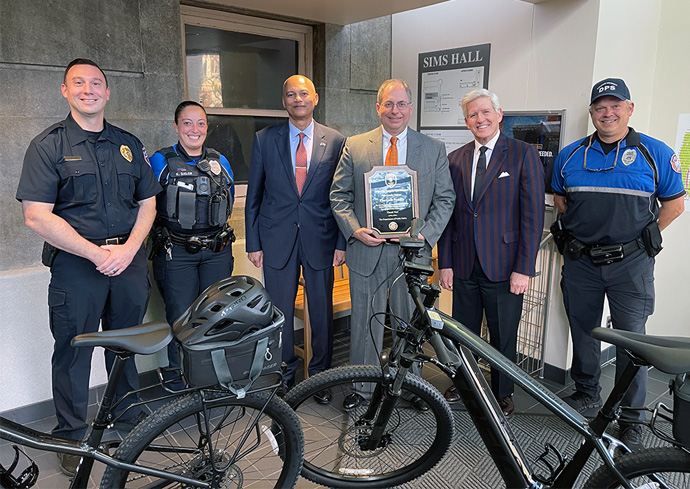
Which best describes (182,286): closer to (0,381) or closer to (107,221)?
→ (107,221)

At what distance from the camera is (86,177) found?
232 centimetres

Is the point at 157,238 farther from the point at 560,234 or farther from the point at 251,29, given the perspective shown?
the point at 560,234

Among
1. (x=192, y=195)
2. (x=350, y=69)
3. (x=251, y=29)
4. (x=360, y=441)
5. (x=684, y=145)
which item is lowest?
(x=360, y=441)

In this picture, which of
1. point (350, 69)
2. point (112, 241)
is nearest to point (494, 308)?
point (112, 241)

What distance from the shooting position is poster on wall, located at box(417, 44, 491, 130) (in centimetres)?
360

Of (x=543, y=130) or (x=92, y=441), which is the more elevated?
(x=543, y=130)

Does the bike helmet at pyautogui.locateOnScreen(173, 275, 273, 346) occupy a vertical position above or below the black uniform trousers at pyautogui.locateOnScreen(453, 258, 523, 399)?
above

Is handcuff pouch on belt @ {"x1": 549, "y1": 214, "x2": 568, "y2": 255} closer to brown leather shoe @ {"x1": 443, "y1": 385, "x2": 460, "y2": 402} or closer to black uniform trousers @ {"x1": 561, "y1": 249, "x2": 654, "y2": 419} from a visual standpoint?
black uniform trousers @ {"x1": 561, "y1": 249, "x2": 654, "y2": 419}

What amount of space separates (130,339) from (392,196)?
4.84 feet

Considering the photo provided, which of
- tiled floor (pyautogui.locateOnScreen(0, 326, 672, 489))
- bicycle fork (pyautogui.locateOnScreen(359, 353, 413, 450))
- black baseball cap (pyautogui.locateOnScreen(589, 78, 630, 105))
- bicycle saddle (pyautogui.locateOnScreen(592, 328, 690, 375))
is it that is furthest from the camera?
black baseball cap (pyautogui.locateOnScreen(589, 78, 630, 105))

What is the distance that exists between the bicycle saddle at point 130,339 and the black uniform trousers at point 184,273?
1141 millimetres

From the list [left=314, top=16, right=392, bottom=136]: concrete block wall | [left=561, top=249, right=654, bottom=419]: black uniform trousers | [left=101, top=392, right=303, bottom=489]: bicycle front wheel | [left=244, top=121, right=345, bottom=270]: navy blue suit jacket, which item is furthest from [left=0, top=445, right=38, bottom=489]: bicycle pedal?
[left=314, top=16, right=392, bottom=136]: concrete block wall

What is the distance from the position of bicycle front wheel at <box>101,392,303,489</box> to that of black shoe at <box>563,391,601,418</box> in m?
1.80

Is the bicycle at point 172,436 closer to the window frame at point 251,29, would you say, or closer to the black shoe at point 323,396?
the black shoe at point 323,396
